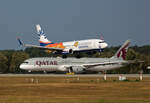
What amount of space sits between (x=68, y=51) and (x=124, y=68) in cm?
1920

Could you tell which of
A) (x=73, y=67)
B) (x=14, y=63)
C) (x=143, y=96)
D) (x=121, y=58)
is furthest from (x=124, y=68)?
(x=143, y=96)

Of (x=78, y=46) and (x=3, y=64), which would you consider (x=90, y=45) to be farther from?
(x=3, y=64)

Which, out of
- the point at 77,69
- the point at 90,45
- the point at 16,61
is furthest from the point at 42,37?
the point at 90,45

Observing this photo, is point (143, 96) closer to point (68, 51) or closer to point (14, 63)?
point (68, 51)

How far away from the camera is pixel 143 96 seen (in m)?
43.0

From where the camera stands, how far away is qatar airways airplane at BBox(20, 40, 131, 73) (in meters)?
110

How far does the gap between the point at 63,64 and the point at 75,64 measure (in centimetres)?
264

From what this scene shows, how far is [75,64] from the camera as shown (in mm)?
112438

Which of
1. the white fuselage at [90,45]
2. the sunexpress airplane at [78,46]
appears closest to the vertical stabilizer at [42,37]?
the sunexpress airplane at [78,46]

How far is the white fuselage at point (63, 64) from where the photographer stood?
110m

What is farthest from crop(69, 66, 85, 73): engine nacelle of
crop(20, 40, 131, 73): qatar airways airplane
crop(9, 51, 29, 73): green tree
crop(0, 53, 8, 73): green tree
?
crop(0, 53, 8, 73): green tree

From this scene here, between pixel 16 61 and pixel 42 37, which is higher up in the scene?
pixel 42 37

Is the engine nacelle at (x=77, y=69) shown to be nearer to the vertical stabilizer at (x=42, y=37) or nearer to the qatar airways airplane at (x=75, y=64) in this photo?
the qatar airways airplane at (x=75, y=64)

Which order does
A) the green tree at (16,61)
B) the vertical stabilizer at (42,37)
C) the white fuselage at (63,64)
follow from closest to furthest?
the white fuselage at (63,64) → the vertical stabilizer at (42,37) → the green tree at (16,61)
